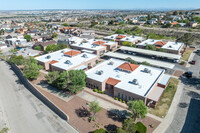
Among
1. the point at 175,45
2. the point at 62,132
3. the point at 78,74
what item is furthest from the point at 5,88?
the point at 175,45

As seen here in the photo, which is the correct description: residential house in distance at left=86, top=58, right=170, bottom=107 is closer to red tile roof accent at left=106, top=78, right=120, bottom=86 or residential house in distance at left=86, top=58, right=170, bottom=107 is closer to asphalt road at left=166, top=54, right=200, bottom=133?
red tile roof accent at left=106, top=78, right=120, bottom=86

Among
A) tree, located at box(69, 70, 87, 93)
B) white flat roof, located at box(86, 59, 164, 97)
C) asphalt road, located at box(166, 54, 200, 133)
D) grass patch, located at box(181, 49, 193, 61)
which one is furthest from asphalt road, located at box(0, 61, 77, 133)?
grass patch, located at box(181, 49, 193, 61)

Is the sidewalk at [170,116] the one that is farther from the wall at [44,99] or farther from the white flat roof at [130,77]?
the wall at [44,99]

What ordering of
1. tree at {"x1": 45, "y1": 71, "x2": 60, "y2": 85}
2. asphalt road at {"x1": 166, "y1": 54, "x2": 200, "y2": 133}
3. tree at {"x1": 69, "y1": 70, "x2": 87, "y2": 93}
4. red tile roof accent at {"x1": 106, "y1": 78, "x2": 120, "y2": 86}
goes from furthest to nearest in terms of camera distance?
tree at {"x1": 45, "y1": 71, "x2": 60, "y2": 85}, red tile roof accent at {"x1": 106, "y1": 78, "x2": 120, "y2": 86}, tree at {"x1": 69, "y1": 70, "x2": 87, "y2": 93}, asphalt road at {"x1": 166, "y1": 54, "x2": 200, "y2": 133}

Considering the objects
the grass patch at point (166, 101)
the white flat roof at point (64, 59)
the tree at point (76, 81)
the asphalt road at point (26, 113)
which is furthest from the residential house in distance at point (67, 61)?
the grass patch at point (166, 101)

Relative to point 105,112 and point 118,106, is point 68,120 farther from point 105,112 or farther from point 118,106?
point 118,106

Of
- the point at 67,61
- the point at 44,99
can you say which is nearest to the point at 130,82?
the point at 44,99
